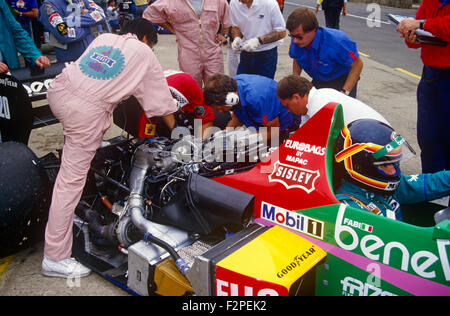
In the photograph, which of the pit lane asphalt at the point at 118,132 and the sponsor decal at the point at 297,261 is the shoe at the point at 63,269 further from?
the sponsor decal at the point at 297,261

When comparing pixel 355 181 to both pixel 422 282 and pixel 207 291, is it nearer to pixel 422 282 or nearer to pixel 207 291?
pixel 422 282

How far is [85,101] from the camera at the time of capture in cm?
271

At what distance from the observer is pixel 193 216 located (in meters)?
2.57

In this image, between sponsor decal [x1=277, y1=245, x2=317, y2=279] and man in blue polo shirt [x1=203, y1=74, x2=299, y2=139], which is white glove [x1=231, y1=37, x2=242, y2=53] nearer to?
man in blue polo shirt [x1=203, y1=74, x2=299, y2=139]

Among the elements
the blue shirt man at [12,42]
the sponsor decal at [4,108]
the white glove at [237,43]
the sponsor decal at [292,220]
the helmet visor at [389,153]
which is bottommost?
the sponsor decal at [292,220]

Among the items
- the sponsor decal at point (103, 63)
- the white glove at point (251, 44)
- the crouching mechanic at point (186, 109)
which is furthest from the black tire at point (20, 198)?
the white glove at point (251, 44)

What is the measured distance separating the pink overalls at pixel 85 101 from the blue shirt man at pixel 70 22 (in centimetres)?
219

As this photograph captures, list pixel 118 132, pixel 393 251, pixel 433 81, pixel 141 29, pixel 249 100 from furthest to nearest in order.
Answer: pixel 118 132 → pixel 249 100 → pixel 433 81 → pixel 141 29 → pixel 393 251

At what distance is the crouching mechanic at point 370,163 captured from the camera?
2.28 m

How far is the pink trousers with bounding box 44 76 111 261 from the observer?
107 inches

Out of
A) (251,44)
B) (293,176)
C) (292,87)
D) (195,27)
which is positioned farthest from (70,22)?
(293,176)

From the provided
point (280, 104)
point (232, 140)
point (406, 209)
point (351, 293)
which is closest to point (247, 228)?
point (351, 293)

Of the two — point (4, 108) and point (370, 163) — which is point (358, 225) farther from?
point (4, 108)

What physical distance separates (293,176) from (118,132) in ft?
12.1
